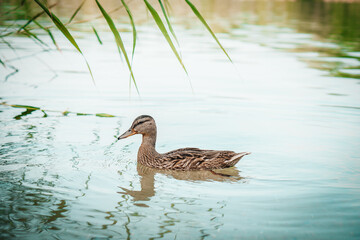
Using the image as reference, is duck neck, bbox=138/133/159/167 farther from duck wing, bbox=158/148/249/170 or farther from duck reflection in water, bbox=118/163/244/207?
duck wing, bbox=158/148/249/170

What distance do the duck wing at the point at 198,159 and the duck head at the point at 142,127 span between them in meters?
0.57

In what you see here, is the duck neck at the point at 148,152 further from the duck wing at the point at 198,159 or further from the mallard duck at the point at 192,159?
the duck wing at the point at 198,159

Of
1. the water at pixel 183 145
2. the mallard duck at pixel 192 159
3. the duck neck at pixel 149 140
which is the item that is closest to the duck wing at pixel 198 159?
the mallard duck at pixel 192 159

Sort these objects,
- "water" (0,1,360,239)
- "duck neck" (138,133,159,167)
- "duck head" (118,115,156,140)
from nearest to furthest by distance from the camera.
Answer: "water" (0,1,360,239), "duck neck" (138,133,159,167), "duck head" (118,115,156,140)

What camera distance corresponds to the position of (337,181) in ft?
18.2

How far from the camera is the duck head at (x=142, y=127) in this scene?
643 cm

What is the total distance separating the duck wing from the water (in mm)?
148

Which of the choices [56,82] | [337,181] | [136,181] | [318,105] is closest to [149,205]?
[136,181]

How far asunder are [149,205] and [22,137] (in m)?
2.80

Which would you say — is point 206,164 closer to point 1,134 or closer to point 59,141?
point 59,141

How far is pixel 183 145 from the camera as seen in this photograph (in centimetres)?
705

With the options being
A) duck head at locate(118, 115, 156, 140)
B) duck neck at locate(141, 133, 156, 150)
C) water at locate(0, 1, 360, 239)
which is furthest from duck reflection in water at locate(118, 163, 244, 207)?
duck head at locate(118, 115, 156, 140)

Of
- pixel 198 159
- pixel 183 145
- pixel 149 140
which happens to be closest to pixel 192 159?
pixel 198 159

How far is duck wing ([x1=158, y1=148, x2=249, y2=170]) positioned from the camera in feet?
19.9
